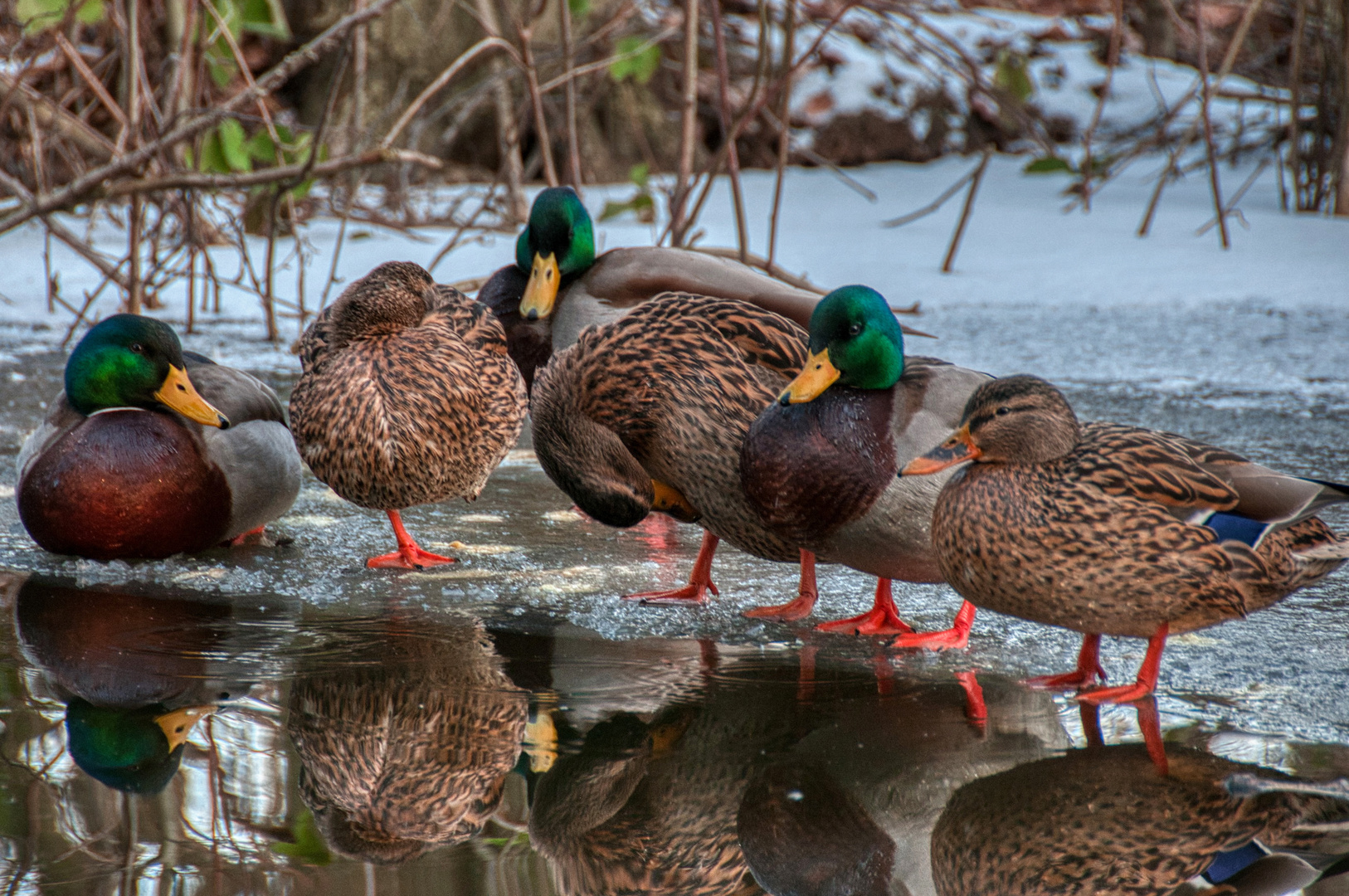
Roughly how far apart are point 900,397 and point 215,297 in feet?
15.3

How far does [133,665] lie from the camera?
100 inches

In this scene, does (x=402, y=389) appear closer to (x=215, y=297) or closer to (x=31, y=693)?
(x=31, y=693)

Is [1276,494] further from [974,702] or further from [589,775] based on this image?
[589,775]

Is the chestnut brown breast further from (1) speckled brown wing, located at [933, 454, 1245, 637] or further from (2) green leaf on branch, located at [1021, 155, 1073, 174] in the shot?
(2) green leaf on branch, located at [1021, 155, 1073, 174]

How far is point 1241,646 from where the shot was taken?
8.80ft

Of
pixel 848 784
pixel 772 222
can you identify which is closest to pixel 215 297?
pixel 772 222

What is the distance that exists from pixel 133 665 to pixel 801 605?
141cm

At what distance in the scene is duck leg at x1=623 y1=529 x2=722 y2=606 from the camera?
3098mm

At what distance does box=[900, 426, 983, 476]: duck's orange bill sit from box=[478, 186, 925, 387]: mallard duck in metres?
1.47

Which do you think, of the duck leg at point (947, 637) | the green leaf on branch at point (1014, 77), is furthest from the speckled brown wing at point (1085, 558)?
the green leaf on branch at point (1014, 77)

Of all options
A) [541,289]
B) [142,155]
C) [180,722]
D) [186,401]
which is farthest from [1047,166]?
[180,722]

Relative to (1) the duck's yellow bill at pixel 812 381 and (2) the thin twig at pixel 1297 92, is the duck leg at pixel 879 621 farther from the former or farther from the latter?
(2) the thin twig at pixel 1297 92

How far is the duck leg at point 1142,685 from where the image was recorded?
93.5 inches

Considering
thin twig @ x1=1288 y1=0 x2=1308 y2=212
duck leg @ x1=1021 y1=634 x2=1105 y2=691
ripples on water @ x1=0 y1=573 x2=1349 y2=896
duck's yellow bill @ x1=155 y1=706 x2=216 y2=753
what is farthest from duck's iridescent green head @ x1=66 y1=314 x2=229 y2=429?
thin twig @ x1=1288 y1=0 x2=1308 y2=212
